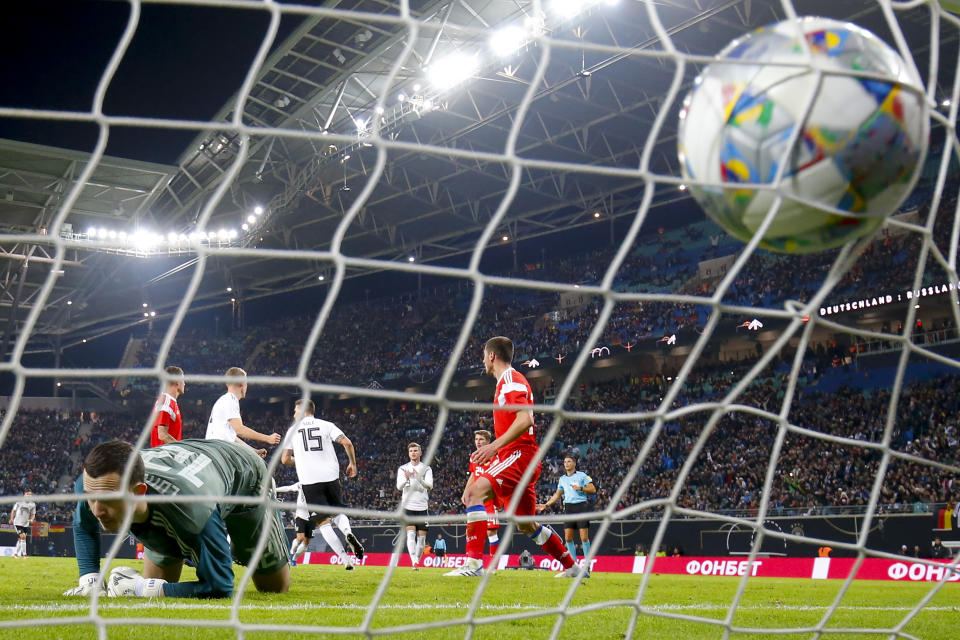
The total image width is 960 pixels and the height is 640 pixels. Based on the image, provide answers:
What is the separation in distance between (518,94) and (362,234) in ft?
34.9

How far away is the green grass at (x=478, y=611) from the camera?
3.14m

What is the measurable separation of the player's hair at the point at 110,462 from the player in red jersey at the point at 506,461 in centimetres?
218

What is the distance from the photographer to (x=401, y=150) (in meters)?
10.9

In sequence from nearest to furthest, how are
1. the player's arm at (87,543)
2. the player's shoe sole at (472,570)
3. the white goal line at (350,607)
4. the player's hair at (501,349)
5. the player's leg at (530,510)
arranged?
the white goal line at (350,607)
the player's arm at (87,543)
the player's hair at (501,349)
the player's leg at (530,510)
the player's shoe sole at (472,570)

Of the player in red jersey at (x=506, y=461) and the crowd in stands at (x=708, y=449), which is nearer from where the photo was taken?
the player in red jersey at (x=506, y=461)

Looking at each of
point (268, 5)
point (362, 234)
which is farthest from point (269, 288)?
point (268, 5)

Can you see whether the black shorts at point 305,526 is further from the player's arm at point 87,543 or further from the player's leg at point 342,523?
the player's arm at point 87,543

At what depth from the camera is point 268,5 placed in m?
2.18

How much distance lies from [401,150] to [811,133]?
899cm

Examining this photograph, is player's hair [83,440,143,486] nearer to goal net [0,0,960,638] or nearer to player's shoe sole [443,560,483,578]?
goal net [0,0,960,638]

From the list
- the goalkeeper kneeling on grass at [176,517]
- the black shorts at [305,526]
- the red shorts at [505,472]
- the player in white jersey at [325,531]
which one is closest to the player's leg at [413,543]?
the player in white jersey at [325,531]

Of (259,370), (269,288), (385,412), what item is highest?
(269,288)

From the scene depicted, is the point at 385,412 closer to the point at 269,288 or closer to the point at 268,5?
the point at 269,288

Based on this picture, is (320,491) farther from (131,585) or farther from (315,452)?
(131,585)
